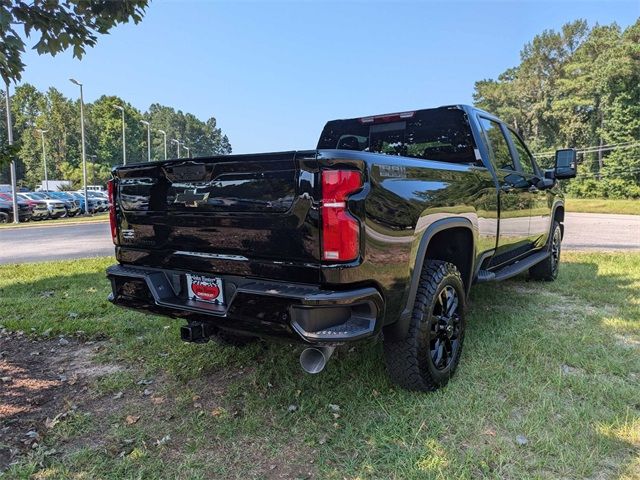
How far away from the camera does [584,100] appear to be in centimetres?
4275

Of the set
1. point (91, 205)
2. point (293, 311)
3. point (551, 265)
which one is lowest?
point (551, 265)

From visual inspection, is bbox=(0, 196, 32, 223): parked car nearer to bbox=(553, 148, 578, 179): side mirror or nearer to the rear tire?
the rear tire

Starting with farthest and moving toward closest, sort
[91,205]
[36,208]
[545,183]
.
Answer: [91,205]
[36,208]
[545,183]

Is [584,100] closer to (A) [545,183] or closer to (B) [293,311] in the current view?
(A) [545,183]

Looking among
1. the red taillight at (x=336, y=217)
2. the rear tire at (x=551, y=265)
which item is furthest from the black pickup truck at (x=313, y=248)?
the rear tire at (x=551, y=265)

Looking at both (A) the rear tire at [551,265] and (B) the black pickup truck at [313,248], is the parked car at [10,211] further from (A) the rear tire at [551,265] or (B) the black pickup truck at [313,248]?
(A) the rear tire at [551,265]

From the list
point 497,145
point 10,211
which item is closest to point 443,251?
point 497,145

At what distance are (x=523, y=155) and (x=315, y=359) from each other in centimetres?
378

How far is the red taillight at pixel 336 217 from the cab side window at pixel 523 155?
322 centimetres

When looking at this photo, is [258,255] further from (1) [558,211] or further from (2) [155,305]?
(1) [558,211]

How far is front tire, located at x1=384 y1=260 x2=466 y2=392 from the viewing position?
8.73 feet

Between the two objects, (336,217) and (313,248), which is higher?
(336,217)

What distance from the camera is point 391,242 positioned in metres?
2.32

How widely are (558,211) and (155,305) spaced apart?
17.3ft
